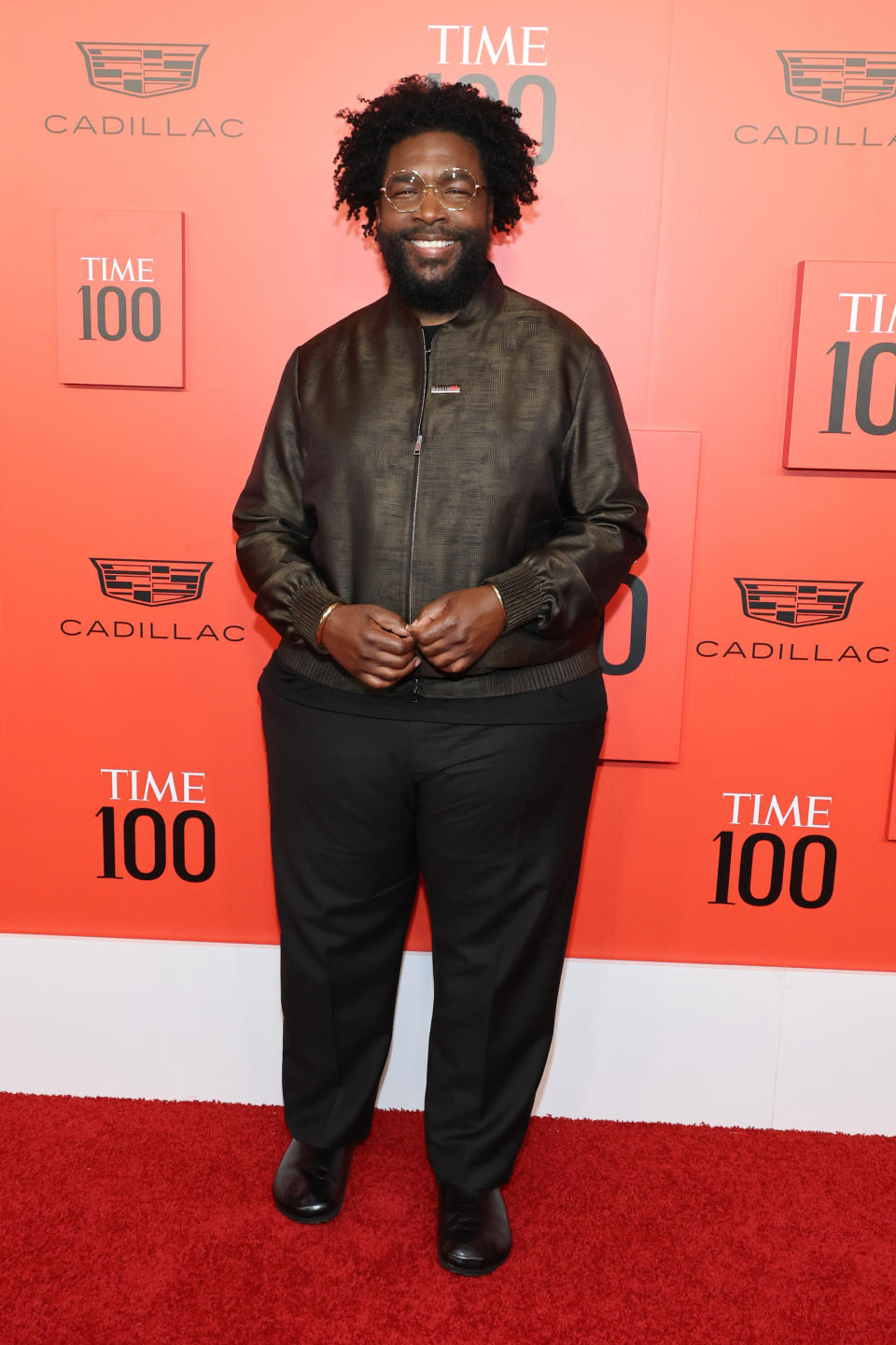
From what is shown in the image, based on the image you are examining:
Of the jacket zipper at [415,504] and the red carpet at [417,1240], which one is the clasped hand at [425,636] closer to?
the jacket zipper at [415,504]

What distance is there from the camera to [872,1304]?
4.98 ft

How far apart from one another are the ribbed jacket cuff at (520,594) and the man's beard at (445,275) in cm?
45

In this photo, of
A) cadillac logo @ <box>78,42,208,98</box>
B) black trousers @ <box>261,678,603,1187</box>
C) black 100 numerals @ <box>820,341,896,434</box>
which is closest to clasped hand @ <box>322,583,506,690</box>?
black trousers @ <box>261,678,603,1187</box>

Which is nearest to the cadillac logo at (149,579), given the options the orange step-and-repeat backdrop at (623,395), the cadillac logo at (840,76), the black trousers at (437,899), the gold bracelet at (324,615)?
the orange step-and-repeat backdrop at (623,395)

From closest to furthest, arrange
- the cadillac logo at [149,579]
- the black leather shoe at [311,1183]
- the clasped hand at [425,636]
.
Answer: the clasped hand at [425,636] < the black leather shoe at [311,1183] < the cadillac logo at [149,579]

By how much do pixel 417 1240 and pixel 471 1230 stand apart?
0.35 ft

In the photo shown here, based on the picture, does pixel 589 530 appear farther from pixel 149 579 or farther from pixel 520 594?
pixel 149 579

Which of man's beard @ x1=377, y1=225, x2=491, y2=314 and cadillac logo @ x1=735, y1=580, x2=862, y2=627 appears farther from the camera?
cadillac logo @ x1=735, y1=580, x2=862, y2=627

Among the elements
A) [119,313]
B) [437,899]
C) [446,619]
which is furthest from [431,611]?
[119,313]

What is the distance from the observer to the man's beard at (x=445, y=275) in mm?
1505

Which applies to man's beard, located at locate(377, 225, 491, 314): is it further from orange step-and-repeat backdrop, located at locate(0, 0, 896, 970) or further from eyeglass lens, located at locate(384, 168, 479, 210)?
orange step-and-repeat backdrop, located at locate(0, 0, 896, 970)

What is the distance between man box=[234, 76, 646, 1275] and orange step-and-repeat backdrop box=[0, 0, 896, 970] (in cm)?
21

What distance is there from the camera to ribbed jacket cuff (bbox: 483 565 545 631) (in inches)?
56.6

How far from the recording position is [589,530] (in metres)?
1.51
